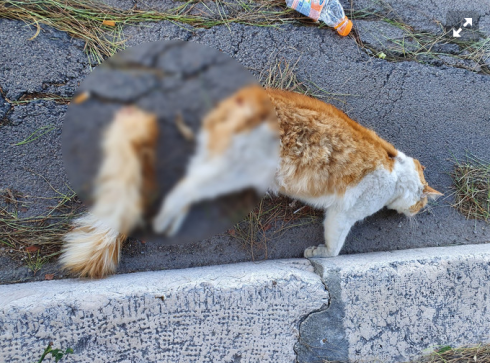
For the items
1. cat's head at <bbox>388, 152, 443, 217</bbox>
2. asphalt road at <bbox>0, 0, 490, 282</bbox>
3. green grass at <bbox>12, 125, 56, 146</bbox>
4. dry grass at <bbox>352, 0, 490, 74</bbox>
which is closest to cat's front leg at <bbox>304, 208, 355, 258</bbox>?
asphalt road at <bbox>0, 0, 490, 282</bbox>

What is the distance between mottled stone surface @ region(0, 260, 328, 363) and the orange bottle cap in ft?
6.35

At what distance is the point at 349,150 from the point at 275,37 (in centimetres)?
117

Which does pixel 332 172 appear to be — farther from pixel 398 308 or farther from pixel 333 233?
pixel 398 308

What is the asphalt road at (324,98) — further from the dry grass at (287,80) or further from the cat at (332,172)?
the cat at (332,172)

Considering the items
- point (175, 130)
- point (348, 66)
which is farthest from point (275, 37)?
point (175, 130)

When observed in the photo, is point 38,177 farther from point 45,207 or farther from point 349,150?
point 349,150

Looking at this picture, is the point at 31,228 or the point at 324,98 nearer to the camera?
the point at 31,228

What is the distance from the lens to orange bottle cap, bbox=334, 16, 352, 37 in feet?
8.63

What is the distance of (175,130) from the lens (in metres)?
0.76

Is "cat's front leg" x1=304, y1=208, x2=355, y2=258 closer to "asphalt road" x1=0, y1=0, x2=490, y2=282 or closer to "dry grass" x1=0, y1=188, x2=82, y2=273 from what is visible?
"asphalt road" x1=0, y1=0, x2=490, y2=282

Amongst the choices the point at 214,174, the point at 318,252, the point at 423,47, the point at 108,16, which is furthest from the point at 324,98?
the point at 214,174

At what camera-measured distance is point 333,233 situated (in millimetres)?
2250

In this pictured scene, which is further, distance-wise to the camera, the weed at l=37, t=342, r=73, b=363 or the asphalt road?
the asphalt road

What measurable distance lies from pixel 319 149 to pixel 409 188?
76cm
